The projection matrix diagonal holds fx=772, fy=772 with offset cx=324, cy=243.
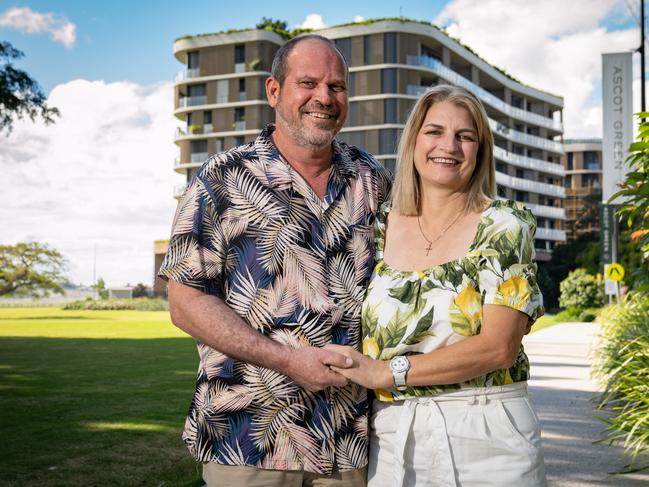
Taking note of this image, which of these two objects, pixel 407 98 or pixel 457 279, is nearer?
pixel 457 279

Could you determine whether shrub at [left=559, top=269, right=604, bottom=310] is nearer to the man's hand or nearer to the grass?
the grass

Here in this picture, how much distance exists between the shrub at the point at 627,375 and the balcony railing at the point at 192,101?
5887 centimetres

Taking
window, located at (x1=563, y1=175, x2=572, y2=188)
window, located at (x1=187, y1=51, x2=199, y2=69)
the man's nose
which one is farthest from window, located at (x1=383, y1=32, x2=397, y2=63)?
the man's nose

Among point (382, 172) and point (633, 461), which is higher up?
point (382, 172)

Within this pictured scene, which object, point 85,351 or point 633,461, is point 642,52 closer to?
point 85,351

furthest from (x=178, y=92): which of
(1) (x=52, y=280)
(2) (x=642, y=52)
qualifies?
(2) (x=642, y=52)

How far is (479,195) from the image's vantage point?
2748 millimetres

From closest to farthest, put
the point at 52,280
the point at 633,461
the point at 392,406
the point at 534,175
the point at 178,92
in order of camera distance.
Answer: the point at 392,406 < the point at 633,461 < the point at 52,280 < the point at 178,92 < the point at 534,175

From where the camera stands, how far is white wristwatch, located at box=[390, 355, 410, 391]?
8.34ft

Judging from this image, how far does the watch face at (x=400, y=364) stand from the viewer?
2545 mm

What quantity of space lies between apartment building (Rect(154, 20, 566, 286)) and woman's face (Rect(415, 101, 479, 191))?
2076 inches

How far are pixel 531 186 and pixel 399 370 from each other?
75.0 m

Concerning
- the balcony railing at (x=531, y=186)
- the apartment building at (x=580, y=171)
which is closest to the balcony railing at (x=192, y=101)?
the balcony railing at (x=531, y=186)

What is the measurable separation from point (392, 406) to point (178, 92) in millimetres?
68885
